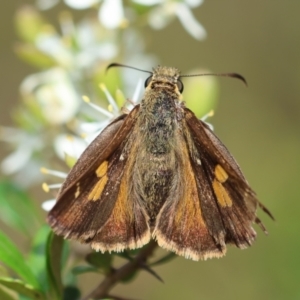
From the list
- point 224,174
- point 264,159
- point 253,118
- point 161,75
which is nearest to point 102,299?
point 224,174

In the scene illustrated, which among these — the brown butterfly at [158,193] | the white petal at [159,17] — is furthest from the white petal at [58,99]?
the brown butterfly at [158,193]

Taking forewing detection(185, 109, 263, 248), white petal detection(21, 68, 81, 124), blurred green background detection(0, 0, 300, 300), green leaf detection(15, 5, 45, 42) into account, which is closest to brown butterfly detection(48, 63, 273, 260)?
forewing detection(185, 109, 263, 248)

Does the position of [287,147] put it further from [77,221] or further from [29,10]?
[77,221]

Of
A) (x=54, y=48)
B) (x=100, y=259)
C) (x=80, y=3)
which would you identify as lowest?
(x=100, y=259)

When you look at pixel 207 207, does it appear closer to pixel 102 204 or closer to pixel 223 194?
pixel 223 194

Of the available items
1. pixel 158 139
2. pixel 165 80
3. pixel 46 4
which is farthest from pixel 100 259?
pixel 46 4
